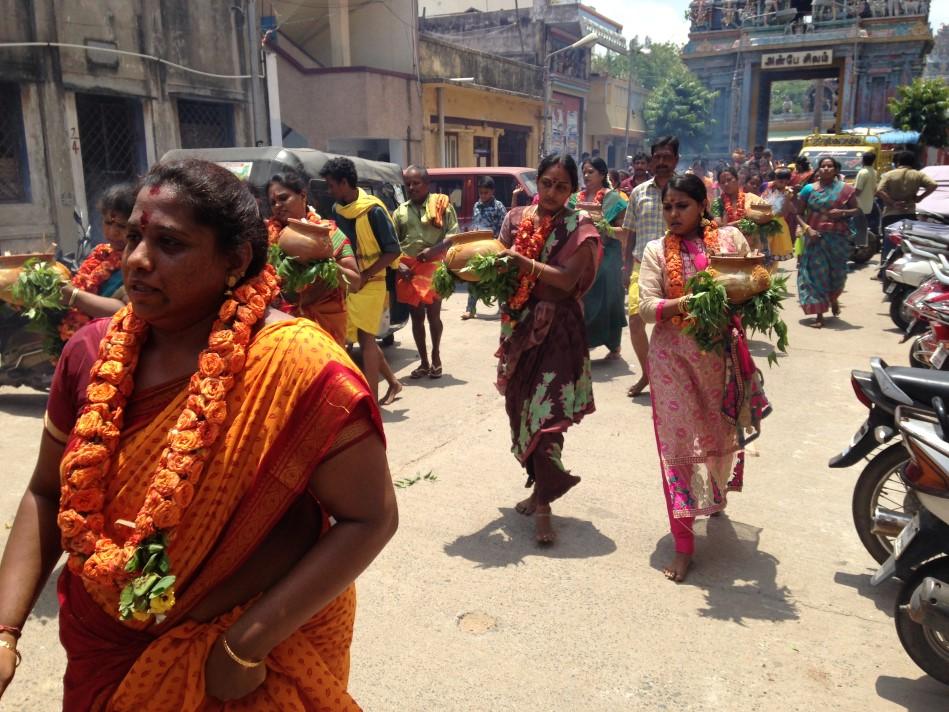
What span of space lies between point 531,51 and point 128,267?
31870 millimetres

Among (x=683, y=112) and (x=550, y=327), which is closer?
(x=550, y=327)

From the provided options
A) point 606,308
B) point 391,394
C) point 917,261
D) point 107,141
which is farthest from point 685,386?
point 107,141

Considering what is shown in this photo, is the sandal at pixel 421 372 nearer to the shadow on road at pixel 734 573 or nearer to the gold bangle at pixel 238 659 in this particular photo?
the shadow on road at pixel 734 573

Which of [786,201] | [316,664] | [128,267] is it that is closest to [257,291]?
[128,267]

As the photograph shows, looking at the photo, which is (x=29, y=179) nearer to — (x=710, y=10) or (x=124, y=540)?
(x=124, y=540)

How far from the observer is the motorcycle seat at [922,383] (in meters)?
3.28

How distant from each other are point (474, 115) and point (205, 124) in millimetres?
11650

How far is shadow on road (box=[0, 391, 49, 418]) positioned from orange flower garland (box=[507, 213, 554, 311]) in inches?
162

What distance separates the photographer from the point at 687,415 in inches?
153

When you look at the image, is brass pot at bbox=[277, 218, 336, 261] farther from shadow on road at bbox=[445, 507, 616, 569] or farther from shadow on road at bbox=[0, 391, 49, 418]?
shadow on road at bbox=[0, 391, 49, 418]

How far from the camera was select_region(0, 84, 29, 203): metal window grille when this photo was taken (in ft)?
39.2

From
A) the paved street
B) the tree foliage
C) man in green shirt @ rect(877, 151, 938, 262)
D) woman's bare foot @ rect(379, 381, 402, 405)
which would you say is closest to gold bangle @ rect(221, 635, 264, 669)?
the paved street

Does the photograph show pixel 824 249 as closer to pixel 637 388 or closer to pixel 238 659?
pixel 637 388

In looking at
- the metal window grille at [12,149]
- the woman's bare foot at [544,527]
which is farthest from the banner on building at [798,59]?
the woman's bare foot at [544,527]
